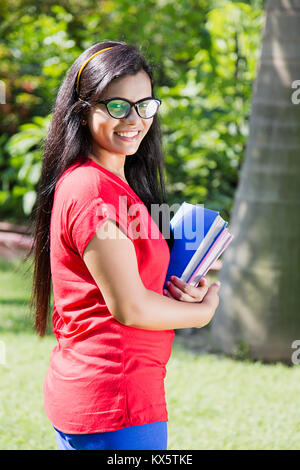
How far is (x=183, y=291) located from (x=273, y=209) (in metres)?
3.61

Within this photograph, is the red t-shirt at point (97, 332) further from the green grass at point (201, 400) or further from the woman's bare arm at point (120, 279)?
the green grass at point (201, 400)

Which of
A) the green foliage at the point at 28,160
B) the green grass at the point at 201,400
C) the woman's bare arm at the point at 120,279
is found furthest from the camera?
the green foliage at the point at 28,160

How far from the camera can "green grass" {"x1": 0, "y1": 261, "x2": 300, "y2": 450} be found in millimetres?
3885

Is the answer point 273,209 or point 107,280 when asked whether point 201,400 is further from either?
point 107,280

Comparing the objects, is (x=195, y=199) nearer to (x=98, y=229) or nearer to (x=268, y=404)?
(x=268, y=404)

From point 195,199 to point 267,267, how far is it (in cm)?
302

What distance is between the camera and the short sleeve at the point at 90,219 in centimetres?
158

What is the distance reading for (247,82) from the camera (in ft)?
27.2

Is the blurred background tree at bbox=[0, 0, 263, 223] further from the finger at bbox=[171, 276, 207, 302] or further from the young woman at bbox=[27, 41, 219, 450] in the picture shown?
the finger at bbox=[171, 276, 207, 302]

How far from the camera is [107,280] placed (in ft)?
5.16

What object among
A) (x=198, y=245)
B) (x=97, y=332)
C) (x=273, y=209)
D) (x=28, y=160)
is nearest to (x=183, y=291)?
(x=198, y=245)

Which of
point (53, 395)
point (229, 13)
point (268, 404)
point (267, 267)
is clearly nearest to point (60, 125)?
point (53, 395)

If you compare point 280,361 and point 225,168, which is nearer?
point 280,361

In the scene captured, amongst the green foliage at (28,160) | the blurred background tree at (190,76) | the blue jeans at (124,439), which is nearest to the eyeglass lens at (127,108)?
the blue jeans at (124,439)
